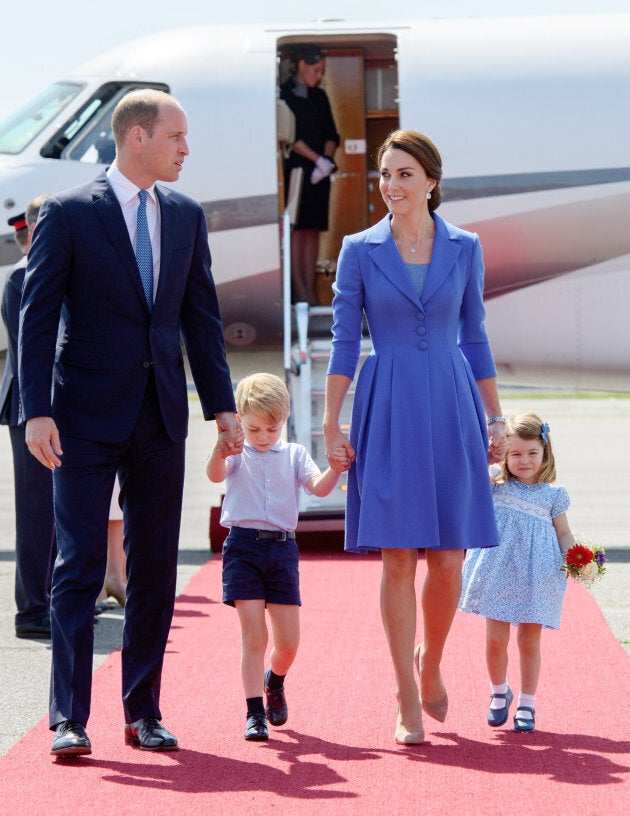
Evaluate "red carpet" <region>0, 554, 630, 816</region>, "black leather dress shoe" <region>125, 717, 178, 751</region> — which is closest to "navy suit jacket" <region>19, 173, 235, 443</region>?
"black leather dress shoe" <region>125, 717, 178, 751</region>

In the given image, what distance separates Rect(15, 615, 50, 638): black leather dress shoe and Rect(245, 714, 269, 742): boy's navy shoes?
2250 millimetres

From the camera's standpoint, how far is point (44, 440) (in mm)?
4004

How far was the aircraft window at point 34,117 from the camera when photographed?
9281 millimetres

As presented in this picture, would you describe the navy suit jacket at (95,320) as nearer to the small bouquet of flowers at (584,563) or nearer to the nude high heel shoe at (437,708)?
the nude high heel shoe at (437,708)

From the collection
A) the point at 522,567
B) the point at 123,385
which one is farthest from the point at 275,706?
the point at 123,385

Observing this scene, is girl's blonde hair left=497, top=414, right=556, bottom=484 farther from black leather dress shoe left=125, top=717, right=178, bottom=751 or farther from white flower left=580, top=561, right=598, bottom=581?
black leather dress shoe left=125, top=717, right=178, bottom=751

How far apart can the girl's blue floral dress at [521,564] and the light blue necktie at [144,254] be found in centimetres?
135

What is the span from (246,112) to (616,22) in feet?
9.03

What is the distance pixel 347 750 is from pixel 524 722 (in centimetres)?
61

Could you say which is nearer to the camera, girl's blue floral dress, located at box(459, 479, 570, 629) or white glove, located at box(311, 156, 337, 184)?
girl's blue floral dress, located at box(459, 479, 570, 629)

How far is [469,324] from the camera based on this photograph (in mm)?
4516

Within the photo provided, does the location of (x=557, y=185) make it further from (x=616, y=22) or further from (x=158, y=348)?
(x=158, y=348)

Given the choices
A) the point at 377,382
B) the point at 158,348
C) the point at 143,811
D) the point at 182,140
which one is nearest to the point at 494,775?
the point at 143,811

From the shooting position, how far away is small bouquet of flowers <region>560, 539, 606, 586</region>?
442cm
